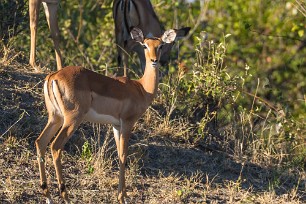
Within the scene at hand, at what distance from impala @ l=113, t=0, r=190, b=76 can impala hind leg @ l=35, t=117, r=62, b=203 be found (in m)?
3.43

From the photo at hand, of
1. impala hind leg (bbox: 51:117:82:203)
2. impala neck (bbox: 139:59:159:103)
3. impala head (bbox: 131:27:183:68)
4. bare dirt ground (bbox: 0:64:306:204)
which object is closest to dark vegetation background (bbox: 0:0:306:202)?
bare dirt ground (bbox: 0:64:306:204)

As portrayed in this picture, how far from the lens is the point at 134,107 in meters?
7.42

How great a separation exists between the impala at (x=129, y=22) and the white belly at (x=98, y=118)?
10.5ft

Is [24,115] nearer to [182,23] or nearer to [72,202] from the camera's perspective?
[72,202]

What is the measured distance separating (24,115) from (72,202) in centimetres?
145

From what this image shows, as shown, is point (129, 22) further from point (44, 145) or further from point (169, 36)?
point (44, 145)

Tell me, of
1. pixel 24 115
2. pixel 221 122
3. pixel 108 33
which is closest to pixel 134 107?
pixel 24 115

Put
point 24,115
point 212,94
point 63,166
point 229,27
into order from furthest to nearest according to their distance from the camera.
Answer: point 229,27 < point 212,94 < point 24,115 < point 63,166

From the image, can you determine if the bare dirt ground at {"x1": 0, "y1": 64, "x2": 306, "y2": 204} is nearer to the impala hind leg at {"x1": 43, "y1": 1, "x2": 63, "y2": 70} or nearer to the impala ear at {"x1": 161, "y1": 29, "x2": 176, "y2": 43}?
the impala hind leg at {"x1": 43, "y1": 1, "x2": 63, "y2": 70}

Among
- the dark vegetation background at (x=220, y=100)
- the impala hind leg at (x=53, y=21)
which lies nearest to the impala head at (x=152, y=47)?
the dark vegetation background at (x=220, y=100)

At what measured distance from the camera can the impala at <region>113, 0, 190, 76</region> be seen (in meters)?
10.8

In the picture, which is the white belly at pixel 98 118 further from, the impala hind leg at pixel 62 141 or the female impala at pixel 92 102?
the impala hind leg at pixel 62 141

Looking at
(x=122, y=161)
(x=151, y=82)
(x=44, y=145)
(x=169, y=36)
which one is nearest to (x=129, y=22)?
(x=169, y=36)

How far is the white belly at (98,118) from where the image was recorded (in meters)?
7.08
